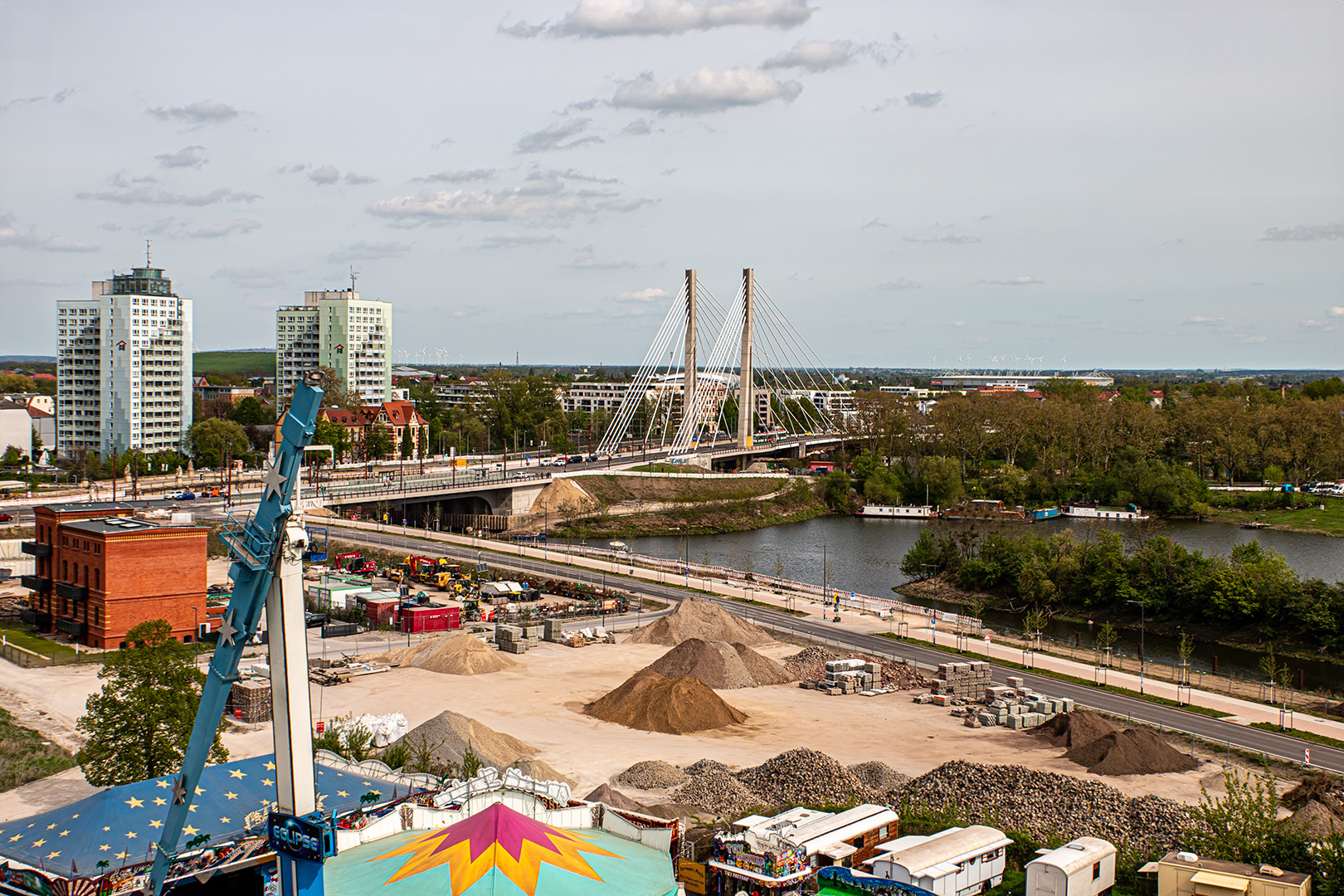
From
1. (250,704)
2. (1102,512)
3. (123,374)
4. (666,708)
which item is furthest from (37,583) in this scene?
(1102,512)

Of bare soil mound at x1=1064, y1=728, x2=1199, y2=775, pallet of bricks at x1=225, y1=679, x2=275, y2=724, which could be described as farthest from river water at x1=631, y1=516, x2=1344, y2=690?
pallet of bricks at x1=225, y1=679, x2=275, y2=724

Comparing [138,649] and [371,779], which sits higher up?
[138,649]

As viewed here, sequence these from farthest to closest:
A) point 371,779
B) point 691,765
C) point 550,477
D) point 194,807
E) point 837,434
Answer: point 837,434, point 550,477, point 691,765, point 371,779, point 194,807

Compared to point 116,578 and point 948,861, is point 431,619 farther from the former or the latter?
point 948,861

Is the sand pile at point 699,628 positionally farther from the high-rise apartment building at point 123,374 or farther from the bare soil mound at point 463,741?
the high-rise apartment building at point 123,374

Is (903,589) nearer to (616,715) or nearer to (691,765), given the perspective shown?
(616,715)

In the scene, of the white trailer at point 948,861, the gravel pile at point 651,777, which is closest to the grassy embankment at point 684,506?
the gravel pile at point 651,777

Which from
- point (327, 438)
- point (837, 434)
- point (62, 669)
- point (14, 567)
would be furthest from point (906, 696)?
point (837, 434)
